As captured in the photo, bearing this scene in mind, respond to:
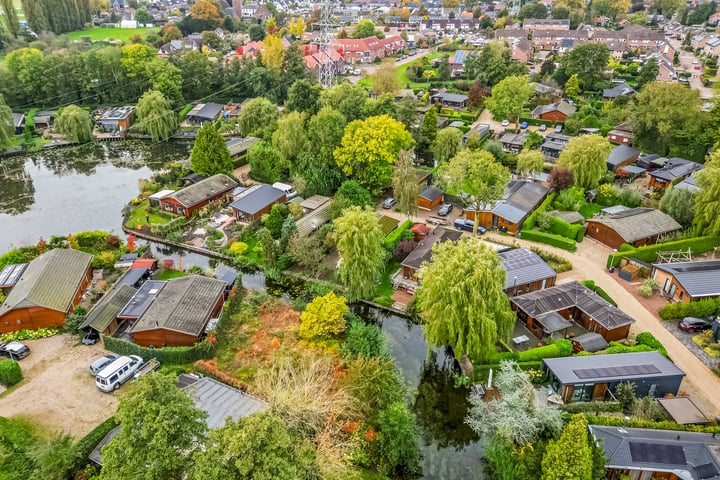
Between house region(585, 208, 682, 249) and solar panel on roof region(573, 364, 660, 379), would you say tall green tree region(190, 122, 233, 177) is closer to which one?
house region(585, 208, 682, 249)

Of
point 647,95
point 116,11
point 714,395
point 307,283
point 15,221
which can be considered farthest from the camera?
point 116,11

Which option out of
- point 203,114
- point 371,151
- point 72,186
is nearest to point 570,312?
point 371,151

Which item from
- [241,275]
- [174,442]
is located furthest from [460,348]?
[241,275]

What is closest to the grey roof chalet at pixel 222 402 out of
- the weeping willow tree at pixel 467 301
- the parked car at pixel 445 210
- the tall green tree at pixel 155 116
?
the weeping willow tree at pixel 467 301

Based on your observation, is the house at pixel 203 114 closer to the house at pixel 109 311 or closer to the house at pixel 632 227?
the house at pixel 109 311

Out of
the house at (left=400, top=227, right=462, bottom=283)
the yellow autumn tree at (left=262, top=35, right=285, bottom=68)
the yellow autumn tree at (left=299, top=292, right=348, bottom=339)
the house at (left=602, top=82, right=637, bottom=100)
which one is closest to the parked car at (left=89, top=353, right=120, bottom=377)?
the yellow autumn tree at (left=299, top=292, right=348, bottom=339)

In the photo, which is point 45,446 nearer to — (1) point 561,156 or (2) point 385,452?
(2) point 385,452

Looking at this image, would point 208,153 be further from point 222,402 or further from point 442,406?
point 442,406
